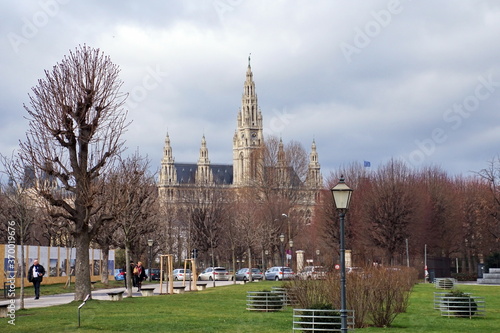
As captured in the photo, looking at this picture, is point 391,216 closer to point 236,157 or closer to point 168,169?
point 236,157

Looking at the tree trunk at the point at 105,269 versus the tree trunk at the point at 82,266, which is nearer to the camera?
the tree trunk at the point at 82,266

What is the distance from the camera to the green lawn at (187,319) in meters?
21.3

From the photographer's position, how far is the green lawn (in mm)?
21328

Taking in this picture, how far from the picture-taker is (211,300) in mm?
34375

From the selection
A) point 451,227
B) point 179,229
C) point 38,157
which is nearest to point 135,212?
point 38,157

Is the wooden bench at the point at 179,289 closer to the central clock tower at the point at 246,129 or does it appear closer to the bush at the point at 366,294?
the bush at the point at 366,294

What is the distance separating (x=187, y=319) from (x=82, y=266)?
736 centimetres

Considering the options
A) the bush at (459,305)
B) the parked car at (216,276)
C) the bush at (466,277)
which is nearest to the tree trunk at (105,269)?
the parked car at (216,276)

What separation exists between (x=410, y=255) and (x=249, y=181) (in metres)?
33.8

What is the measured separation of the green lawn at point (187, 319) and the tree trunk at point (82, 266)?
62 centimetres

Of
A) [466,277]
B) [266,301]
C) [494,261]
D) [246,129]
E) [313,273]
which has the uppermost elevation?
[246,129]

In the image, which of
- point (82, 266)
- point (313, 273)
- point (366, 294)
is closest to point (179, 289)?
point (82, 266)

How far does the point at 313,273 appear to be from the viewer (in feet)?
81.5

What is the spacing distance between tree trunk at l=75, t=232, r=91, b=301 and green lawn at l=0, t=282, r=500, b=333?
62 centimetres
